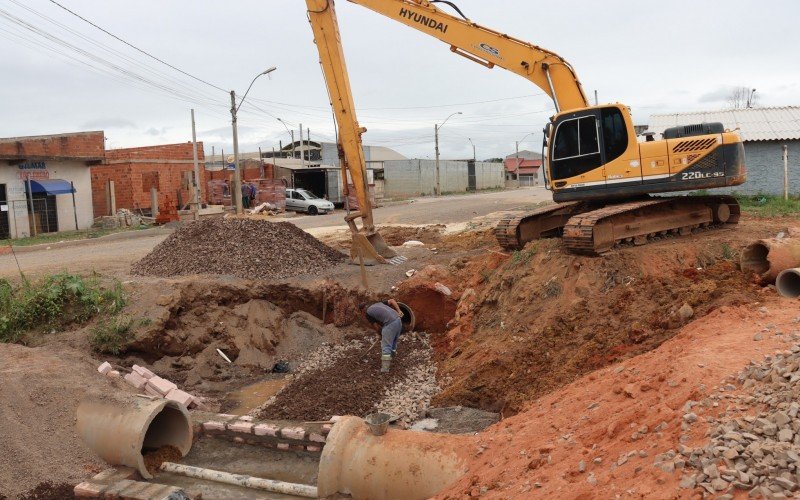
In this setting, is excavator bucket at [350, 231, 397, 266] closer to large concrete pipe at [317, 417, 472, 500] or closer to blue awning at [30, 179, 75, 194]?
large concrete pipe at [317, 417, 472, 500]

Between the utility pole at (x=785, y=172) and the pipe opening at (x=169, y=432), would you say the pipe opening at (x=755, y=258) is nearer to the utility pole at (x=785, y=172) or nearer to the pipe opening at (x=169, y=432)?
the pipe opening at (x=169, y=432)

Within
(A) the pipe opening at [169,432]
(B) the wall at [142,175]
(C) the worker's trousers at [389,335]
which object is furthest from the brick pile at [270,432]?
(B) the wall at [142,175]

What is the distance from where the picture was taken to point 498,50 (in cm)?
1277

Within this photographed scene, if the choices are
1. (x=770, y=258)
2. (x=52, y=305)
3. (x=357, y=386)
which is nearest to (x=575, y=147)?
(x=770, y=258)

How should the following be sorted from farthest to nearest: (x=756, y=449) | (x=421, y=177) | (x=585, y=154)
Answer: (x=421, y=177) → (x=585, y=154) → (x=756, y=449)

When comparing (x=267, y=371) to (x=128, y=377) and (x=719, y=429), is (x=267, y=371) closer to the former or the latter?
(x=128, y=377)

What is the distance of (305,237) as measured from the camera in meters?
16.3

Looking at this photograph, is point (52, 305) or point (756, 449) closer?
point (756, 449)

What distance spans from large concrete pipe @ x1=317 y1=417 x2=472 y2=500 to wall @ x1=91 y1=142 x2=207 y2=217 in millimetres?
30257

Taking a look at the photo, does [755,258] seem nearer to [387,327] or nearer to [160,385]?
[387,327]

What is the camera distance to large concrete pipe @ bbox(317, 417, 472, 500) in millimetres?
6316

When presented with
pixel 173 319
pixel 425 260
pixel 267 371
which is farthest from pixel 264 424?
pixel 425 260

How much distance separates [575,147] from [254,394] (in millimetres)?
6881

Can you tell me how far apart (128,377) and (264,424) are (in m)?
2.83
